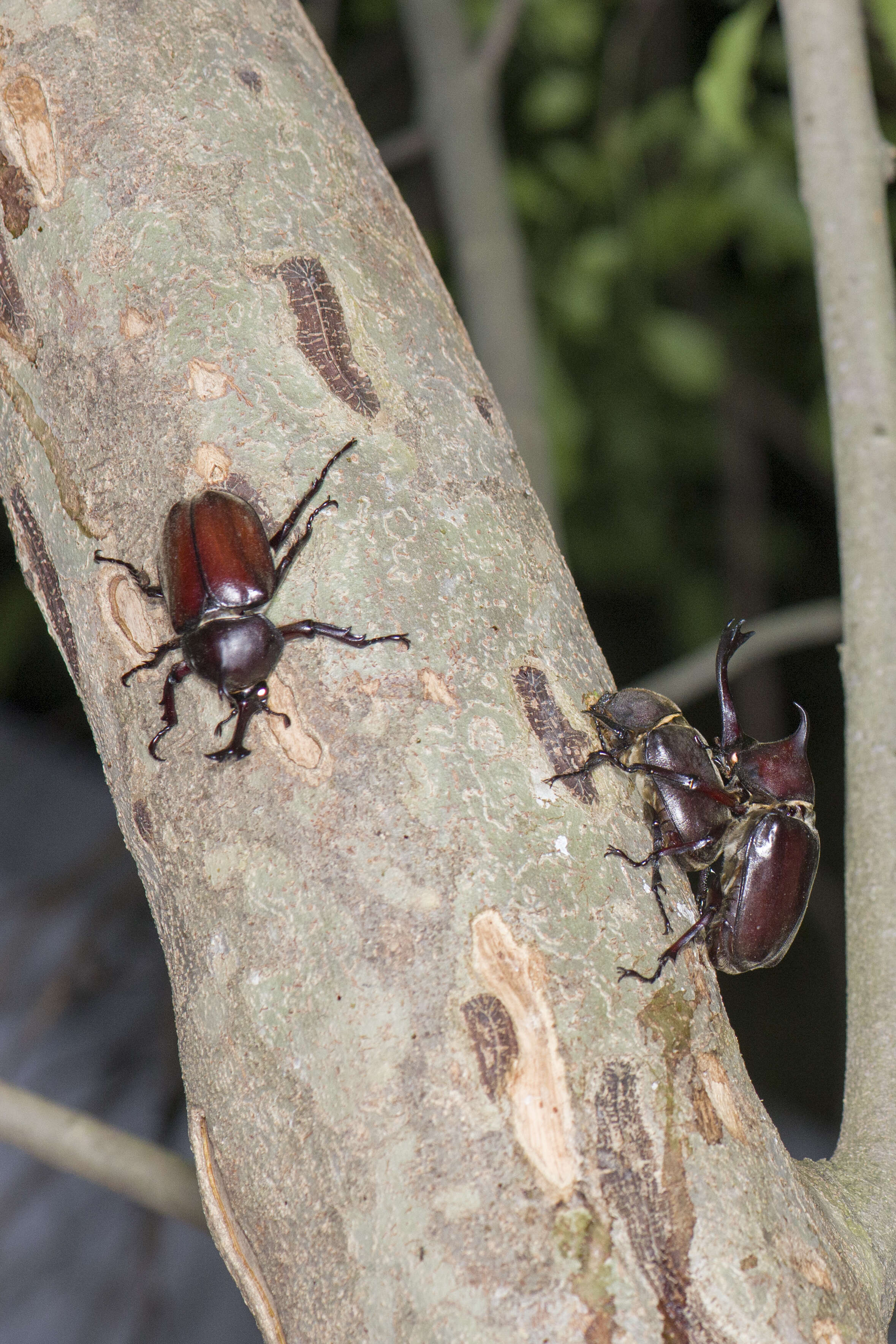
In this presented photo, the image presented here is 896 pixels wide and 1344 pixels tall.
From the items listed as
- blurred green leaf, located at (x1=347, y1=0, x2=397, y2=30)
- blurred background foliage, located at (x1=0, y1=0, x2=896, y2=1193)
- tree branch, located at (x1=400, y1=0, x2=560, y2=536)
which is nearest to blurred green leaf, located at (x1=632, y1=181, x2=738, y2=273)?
blurred background foliage, located at (x1=0, y1=0, x2=896, y2=1193)

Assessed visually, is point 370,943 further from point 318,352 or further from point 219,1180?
point 318,352

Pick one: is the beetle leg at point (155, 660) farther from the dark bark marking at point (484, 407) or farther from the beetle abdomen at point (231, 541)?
the dark bark marking at point (484, 407)

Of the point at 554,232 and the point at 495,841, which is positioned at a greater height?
the point at 554,232

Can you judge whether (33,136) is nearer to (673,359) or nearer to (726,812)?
(726,812)

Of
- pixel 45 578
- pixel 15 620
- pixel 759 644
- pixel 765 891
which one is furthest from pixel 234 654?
pixel 15 620

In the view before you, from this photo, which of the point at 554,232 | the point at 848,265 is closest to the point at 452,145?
the point at 554,232
